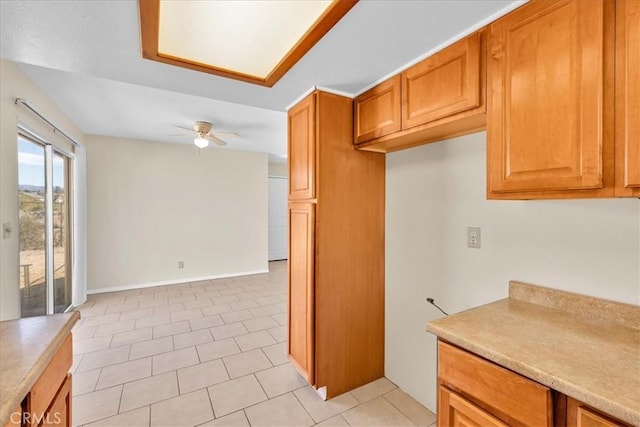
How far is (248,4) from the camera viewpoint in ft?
4.33

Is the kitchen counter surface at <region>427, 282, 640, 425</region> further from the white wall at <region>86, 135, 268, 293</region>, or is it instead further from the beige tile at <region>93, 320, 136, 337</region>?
the white wall at <region>86, 135, 268, 293</region>

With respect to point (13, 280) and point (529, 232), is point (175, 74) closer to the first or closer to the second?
point (13, 280)

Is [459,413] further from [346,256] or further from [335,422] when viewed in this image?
[346,256]

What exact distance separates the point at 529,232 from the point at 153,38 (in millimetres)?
2126

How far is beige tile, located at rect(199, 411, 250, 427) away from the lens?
1790mm

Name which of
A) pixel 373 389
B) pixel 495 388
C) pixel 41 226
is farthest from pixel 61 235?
pixel 495 388

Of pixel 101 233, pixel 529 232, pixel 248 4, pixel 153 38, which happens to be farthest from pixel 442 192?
pixel 101 233

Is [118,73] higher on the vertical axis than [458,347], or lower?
higher

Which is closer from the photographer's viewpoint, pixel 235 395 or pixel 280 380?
pixel 235 395

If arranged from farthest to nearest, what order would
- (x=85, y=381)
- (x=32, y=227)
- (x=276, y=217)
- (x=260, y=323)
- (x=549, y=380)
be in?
(x=276, y=217)
(x=260, y=323)
(x=32, y=227)
(x=85, y=381)
(x=549, y=380)

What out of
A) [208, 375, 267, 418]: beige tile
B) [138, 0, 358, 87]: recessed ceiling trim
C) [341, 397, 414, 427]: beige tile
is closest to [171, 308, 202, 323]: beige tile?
[208, 375, 267, 418]: beige tile

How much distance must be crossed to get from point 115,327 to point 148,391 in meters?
1.50

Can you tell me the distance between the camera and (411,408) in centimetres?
195

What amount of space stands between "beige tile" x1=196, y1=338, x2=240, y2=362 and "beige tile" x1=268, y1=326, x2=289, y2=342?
1.33 feet
